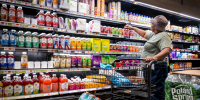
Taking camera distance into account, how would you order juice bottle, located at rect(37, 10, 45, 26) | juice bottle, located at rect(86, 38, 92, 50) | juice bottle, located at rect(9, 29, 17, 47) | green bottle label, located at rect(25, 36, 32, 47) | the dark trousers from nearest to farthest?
the dark trousers
juice bottle, located at rect(9, 29, 17, 47)
green bottle label, located at rect(25, 36, 32, 47)
juice bottle, located at rect(37, 10, 45, 26)
juice bottle, located at rect(86, 38, 92, 50)

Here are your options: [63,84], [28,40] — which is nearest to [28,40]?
[28,40]

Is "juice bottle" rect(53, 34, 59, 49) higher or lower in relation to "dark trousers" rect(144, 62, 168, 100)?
higher

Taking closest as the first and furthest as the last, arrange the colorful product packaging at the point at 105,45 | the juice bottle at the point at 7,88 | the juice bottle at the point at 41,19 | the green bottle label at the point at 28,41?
1. the juice bottle at the point at 7,88
2. the green bottle label at the point at 28,41
3. the juice bottle at the point at 41,19
4. the colorful product packaging at the point at 105,45

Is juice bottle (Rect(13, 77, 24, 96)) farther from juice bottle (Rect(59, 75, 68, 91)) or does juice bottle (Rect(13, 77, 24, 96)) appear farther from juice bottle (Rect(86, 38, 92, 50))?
juice bottle (Rect(86, 38, 92, 50))

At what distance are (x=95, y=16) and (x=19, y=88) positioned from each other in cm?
198

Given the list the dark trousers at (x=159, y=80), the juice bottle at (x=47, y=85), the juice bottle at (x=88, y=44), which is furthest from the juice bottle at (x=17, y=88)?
the dark trousers at (x=159, y=80)

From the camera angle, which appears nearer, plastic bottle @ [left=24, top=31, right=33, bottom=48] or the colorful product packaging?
plastic bottle @ [left=24, top=31, right=33, bottom=48]

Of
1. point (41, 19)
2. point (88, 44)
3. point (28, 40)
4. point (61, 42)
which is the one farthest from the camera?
point (88, 44)

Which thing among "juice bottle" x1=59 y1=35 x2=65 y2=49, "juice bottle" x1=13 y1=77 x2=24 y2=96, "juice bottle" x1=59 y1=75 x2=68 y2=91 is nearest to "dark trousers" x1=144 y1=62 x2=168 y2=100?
"juice bottle" x1=59 y1=75 x2=68 y2=91

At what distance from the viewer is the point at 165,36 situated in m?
2.12

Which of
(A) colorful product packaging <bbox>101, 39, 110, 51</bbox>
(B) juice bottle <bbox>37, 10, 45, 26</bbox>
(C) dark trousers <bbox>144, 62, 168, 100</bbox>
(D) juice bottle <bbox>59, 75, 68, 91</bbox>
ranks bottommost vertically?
(D) juice bottle <bbox>59, 75, 68, 91</bbox>

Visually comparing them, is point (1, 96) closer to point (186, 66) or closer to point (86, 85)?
point (86, 85)

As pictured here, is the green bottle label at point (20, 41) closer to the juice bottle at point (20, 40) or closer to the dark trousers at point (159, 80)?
the juice bottle at point (20, 40)

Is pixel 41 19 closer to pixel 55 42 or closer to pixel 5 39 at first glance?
pixel 55 42
